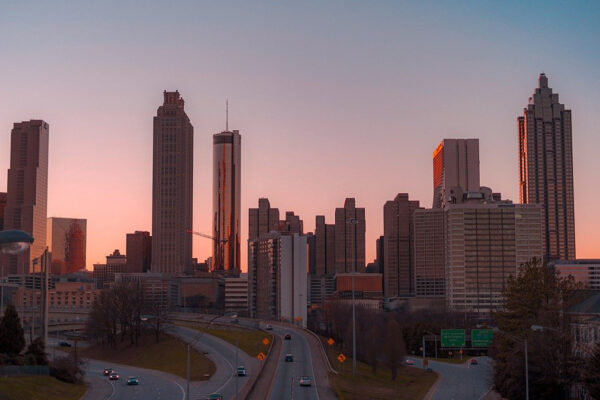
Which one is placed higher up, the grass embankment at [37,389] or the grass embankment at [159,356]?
the grass embankment at [37,389]

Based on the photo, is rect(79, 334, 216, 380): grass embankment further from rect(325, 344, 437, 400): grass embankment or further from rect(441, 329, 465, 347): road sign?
rect(441, 329, 465, 347): road sign

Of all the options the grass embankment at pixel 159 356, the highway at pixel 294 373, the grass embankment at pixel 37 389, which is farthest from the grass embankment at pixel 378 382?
the grass embankment at pixel 37 389

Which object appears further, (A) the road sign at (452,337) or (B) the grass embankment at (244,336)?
(B) the grass embankment at (244,336)

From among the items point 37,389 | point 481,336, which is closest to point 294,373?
point 481,336

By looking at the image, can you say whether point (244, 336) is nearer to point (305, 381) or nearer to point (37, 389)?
point (305, 381)

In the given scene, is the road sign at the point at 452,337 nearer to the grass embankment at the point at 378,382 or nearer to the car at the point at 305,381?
the grass embankment at the point at 378,382

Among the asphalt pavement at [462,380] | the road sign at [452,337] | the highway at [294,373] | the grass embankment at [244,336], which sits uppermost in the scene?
the road sign at [452,337]

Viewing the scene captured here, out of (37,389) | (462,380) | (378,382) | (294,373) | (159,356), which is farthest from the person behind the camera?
(159,356)
